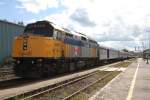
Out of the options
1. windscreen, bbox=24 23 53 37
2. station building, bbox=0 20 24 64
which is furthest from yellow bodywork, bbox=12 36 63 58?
station building, bbox=0 20 24 64

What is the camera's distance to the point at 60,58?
24375 millimetres

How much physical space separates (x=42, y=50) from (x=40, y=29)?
2.24 meters

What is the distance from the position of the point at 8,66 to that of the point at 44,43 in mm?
8404

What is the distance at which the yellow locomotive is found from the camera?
2089 cm

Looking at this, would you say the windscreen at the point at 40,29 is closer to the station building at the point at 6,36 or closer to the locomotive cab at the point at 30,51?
the locomotive cab at the point at 30,51

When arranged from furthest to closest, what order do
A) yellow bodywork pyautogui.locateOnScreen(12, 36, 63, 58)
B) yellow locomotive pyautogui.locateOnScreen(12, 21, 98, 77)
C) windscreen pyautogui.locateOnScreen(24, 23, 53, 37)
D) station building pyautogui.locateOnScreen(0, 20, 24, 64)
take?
1. station building pyautogui.locateOnScreen(0, 20, 24, 64)
2. windscreen pyautogui.locateOnScreen(24, 23, 53, 37)
3. yellow bodywork pyautogui.locateOnScreen(12, 36, 63, 58)
4. yellow locomotive pyautogui.locateOnScreen(12, 21, 98, 77)

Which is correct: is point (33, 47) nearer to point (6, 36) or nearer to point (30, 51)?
point (30, 51)

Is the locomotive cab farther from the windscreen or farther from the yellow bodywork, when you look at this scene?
the windscreen

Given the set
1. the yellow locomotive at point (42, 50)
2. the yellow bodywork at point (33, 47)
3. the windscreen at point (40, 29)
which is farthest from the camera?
the windscreen at point (40, 29)

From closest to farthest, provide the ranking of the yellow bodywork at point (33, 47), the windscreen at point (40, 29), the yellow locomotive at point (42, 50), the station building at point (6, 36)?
1. the yellow locomotive at point (42, 50)
2. the yellow bodywork at point (33, 47)
3. the windscreen at point (40, 29)
4. the station building at point (6, 36)

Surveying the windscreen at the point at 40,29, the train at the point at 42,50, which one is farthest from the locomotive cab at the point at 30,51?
the windscreen at the point at 40,29

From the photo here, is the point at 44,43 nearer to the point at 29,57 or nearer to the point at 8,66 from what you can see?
the point at 29,57

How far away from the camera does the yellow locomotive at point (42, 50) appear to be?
68.5ft

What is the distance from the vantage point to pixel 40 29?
75.4 ft
